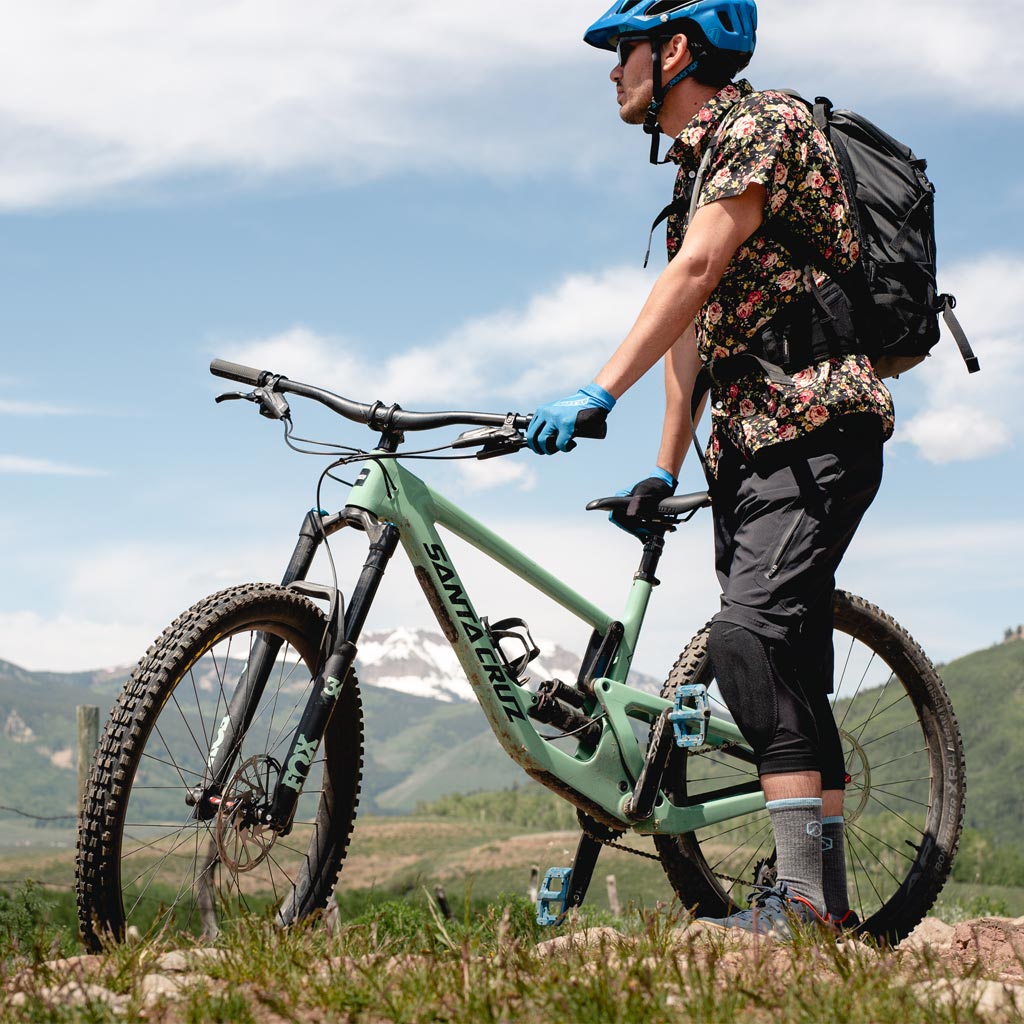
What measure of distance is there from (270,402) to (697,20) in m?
1.83

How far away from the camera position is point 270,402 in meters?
4.02

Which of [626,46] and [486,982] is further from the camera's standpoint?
[626,46]

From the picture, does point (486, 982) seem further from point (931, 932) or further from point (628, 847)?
point (931, 932)

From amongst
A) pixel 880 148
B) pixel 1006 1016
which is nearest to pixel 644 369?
pixel 880 148

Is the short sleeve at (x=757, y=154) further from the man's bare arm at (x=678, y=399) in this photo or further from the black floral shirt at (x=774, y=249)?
the man's bare arm at (x=678, y=399)

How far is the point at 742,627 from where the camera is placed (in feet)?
12.4

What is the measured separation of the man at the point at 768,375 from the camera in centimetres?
360

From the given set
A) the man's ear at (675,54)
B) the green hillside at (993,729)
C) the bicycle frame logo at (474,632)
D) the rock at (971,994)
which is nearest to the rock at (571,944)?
the rock at (971,994)

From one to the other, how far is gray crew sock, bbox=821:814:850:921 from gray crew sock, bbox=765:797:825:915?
14.1 inches

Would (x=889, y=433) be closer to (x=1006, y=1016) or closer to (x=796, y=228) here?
(x=796, y=228)

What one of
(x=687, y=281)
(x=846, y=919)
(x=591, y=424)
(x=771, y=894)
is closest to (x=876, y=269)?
(x=687, y=281)

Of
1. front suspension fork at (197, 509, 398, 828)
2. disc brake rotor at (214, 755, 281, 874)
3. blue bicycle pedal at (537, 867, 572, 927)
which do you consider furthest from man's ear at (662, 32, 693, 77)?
blue bicycle pedal at (537, 867, 572, 927)

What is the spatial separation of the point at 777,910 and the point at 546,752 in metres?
1.04

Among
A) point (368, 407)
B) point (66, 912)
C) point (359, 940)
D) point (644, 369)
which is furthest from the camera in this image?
point (66, 912)
